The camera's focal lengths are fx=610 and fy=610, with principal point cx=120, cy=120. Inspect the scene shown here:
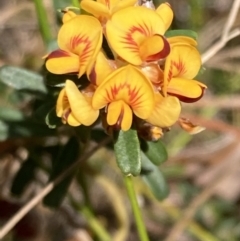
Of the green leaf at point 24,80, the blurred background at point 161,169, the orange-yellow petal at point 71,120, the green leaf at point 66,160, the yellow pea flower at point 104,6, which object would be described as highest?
the yellow pea flower at point 104,6

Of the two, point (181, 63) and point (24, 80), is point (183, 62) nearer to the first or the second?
point (181, 63)

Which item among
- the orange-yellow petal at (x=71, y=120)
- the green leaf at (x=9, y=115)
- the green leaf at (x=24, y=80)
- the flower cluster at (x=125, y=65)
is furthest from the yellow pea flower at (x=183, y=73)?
the green leaf at (x=9, y=115)

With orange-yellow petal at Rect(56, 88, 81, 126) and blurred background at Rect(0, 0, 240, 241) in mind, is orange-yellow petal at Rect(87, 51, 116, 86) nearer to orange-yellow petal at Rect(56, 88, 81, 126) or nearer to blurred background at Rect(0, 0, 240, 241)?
orange-yellow petal at Rect(56, 88, 81, 126)

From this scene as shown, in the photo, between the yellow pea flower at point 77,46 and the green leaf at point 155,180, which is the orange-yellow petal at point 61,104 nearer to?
the yellow pea flower at point 77,46

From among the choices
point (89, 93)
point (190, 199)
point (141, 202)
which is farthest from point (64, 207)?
point (89, 93)

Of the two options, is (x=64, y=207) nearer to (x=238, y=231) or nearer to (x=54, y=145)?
(x=54, y=145)

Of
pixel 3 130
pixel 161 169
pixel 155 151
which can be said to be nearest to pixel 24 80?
pixel 3 130
